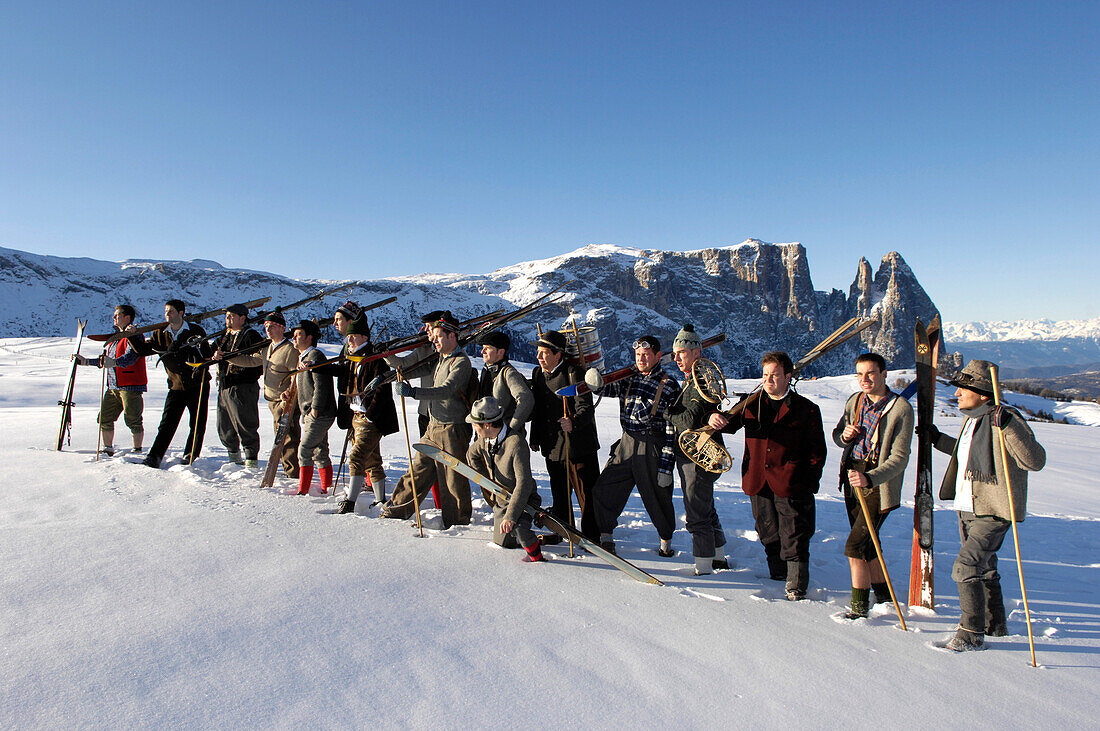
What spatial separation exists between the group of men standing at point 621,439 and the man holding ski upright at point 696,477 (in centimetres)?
1

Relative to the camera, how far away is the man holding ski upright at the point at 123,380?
732 cm

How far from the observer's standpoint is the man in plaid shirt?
485 cm

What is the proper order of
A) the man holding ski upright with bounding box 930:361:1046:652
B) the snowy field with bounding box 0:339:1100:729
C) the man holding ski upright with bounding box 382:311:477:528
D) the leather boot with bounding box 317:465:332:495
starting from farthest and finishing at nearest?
1. the leather boot with bounding box 317:465:332:495
2. the man holding ski upright with bounding box 382:311:477:528
3. the man holding ski upright with bounding box 930:361:1046:652
4. the snowy field with bounding box 0:339:1100:729

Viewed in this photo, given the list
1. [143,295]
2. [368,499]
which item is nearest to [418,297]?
[143,295]

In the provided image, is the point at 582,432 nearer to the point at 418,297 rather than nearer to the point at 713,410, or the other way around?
the point at 713,410

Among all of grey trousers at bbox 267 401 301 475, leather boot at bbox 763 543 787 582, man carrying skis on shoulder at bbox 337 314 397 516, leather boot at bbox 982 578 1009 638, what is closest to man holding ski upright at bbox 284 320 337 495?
man carrying skis on shoulder at bbox 337 314 397 516

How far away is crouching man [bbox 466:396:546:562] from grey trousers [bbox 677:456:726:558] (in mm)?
1278

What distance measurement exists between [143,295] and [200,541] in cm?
15392

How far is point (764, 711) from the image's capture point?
2.66 meters

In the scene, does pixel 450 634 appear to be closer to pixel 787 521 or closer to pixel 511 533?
pixel 511 533

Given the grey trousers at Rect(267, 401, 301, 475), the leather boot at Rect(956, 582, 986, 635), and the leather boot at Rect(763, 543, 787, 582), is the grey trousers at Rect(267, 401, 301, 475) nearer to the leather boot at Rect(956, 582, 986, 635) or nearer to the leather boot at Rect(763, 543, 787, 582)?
the leather boot at Rect(763, 543, 787, 582)

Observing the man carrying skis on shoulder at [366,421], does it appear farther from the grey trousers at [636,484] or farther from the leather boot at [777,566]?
the leather boot at [777,566]

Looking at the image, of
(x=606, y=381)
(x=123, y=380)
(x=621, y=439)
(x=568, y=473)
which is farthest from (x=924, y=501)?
(x=123, y=380)

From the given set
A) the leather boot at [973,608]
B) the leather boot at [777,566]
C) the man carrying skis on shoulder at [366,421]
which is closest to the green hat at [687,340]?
the leather boot at [777,566]
